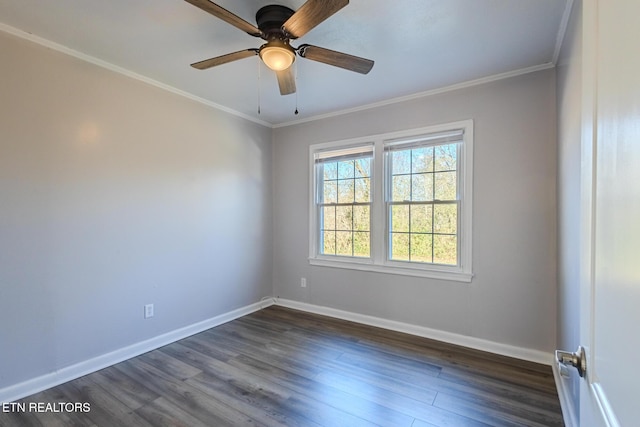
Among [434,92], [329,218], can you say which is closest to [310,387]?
[329,218]

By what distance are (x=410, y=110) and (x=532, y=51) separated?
3.80 ft

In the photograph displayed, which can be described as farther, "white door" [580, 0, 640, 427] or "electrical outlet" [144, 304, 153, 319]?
"electrical outlet" [144, 304, 153, 319]

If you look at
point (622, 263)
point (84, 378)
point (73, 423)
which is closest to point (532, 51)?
point (622, 263)

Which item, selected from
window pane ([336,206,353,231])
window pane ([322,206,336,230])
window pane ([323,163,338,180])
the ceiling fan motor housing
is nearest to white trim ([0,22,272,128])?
window pane ([323,163,338,180])

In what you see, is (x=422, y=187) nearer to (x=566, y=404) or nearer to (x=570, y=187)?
(x=570, y=187)

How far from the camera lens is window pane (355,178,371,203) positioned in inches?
144

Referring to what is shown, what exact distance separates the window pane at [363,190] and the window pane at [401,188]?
319 mm

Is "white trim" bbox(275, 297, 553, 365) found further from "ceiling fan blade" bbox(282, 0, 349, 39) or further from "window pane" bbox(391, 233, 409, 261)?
"ceiling fan blade" bbox(282, 0, 349, 39)

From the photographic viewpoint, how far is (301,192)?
13.5 feet

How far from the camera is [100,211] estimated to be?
8.44 feet

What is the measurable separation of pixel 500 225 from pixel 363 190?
153cm

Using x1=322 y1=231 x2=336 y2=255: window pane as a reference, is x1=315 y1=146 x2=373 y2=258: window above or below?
above

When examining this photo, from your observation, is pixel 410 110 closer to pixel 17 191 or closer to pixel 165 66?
pixel 165 66

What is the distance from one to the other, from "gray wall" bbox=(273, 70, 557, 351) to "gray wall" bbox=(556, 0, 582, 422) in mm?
226
